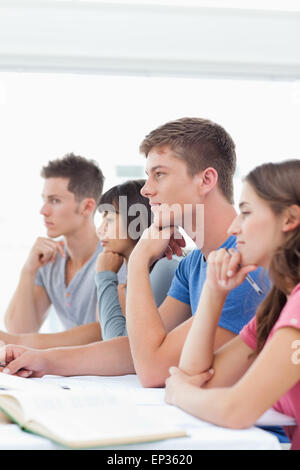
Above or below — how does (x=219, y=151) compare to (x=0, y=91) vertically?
below

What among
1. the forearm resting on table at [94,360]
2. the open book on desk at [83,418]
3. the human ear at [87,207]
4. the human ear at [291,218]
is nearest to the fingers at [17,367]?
the forearm resting on table at [94,360]

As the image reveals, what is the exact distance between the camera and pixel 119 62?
3230 mm

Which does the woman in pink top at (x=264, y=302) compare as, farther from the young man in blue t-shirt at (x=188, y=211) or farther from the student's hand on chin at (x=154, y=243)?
the student's hand on chin at (x=154, y=243)

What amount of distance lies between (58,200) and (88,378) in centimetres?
133

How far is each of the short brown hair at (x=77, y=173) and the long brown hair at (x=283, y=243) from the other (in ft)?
5.41

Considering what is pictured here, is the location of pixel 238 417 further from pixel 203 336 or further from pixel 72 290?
pixel 72 290

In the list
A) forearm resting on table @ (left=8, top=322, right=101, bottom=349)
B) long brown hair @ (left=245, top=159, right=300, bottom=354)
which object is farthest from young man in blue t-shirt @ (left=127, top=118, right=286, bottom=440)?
forearm resting on table @ (left=8, top=322, right=101, bottom=349)

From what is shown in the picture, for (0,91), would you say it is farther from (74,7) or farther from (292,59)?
(292,59)

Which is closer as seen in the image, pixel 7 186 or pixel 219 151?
pixel 219 151

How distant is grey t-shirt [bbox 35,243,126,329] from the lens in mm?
2410

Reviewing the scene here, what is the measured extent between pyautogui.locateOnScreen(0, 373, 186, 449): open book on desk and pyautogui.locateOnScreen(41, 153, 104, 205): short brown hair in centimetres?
172

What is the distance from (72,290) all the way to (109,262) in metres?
0.65
